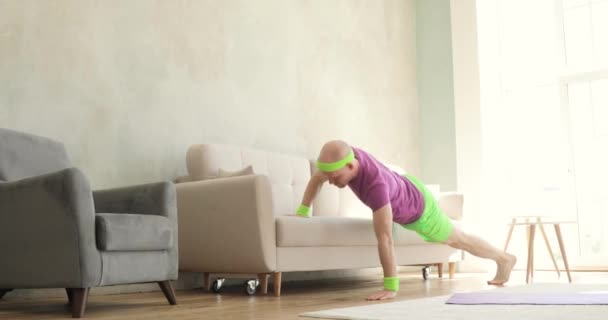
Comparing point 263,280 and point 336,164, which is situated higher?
point 336,164

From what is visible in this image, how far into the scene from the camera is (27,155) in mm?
2920

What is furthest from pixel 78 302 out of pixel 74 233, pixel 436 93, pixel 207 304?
pixel 436 93

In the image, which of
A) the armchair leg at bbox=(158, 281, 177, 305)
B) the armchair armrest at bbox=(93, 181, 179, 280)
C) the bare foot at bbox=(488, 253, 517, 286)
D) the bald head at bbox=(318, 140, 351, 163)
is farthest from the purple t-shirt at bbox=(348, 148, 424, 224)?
the armchair leg at bbox=(158, 281, 177, 305)

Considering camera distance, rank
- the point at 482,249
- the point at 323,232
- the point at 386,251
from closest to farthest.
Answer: the point at 386,251, the point at 323,232, the point at 482,249

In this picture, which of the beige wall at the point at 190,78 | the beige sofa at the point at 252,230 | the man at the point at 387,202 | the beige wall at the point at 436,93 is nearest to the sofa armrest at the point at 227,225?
the beige sofa at the point at 252,230

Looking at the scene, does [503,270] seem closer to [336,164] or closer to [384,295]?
[384,295]

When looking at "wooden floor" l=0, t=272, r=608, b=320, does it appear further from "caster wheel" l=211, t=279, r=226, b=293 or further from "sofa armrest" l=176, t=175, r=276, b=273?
"sofa armrest" l=176, t=175, r=276, b=273

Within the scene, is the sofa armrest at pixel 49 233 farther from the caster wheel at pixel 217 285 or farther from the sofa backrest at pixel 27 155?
the caster wheel at pixel 217 285

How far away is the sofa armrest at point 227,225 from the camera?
323 centimetres

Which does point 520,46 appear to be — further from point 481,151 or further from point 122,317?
point 122,317

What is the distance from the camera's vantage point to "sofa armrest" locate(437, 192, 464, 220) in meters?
4.80

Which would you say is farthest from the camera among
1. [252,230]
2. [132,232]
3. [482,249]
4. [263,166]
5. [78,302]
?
[263,166]

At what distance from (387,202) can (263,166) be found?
51.3 inches

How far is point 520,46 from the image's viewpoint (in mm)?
6379
